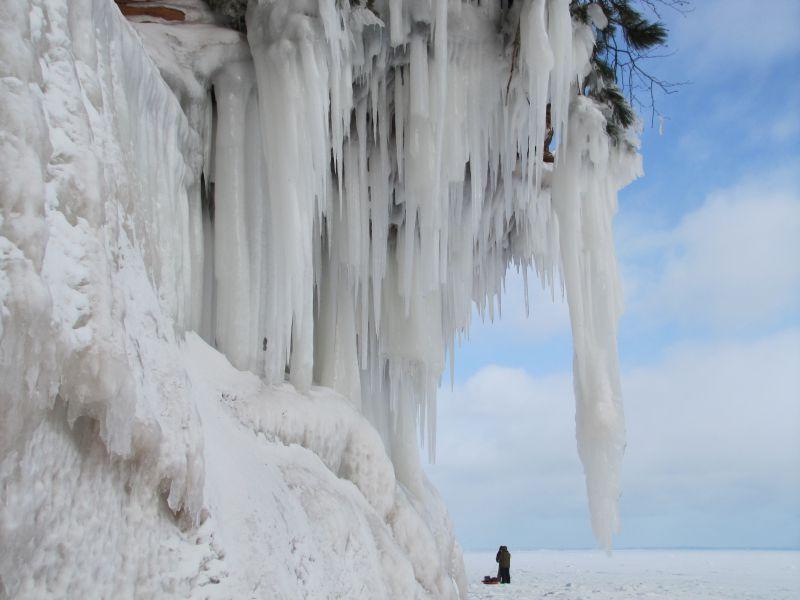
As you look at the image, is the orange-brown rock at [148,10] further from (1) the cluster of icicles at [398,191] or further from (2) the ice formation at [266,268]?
(1) the cluster of icicles at [398,191]

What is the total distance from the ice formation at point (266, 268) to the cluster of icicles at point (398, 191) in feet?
0.07

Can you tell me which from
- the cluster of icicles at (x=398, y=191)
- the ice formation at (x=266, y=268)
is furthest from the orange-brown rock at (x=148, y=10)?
Result: the cluster of icicles at (x=398, y=191)

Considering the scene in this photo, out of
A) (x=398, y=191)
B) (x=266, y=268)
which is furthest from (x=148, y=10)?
(x=398, y=191)

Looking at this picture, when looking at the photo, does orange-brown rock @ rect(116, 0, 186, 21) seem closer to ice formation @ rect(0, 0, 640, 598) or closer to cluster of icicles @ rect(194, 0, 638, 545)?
ice formation @ rect(0, 0, 640, 598)

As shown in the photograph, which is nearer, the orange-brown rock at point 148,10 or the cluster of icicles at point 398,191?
the orange-brown rock at point 148,10

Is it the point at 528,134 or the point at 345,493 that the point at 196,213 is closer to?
the point at 345,493

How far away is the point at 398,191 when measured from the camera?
6.34 meters

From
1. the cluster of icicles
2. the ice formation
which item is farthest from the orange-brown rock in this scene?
the cluster of icicles

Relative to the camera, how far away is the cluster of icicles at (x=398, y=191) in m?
4.86

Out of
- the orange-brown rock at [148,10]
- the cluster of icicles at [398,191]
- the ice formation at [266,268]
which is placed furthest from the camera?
the cluster of icicles at [398,191]

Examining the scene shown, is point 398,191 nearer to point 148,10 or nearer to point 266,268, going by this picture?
point 266,268

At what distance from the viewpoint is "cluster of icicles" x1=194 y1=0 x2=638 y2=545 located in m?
4.86

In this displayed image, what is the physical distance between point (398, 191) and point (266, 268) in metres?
1.79

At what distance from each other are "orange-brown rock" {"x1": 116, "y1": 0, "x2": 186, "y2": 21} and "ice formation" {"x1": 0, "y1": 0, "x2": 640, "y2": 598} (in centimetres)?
11
